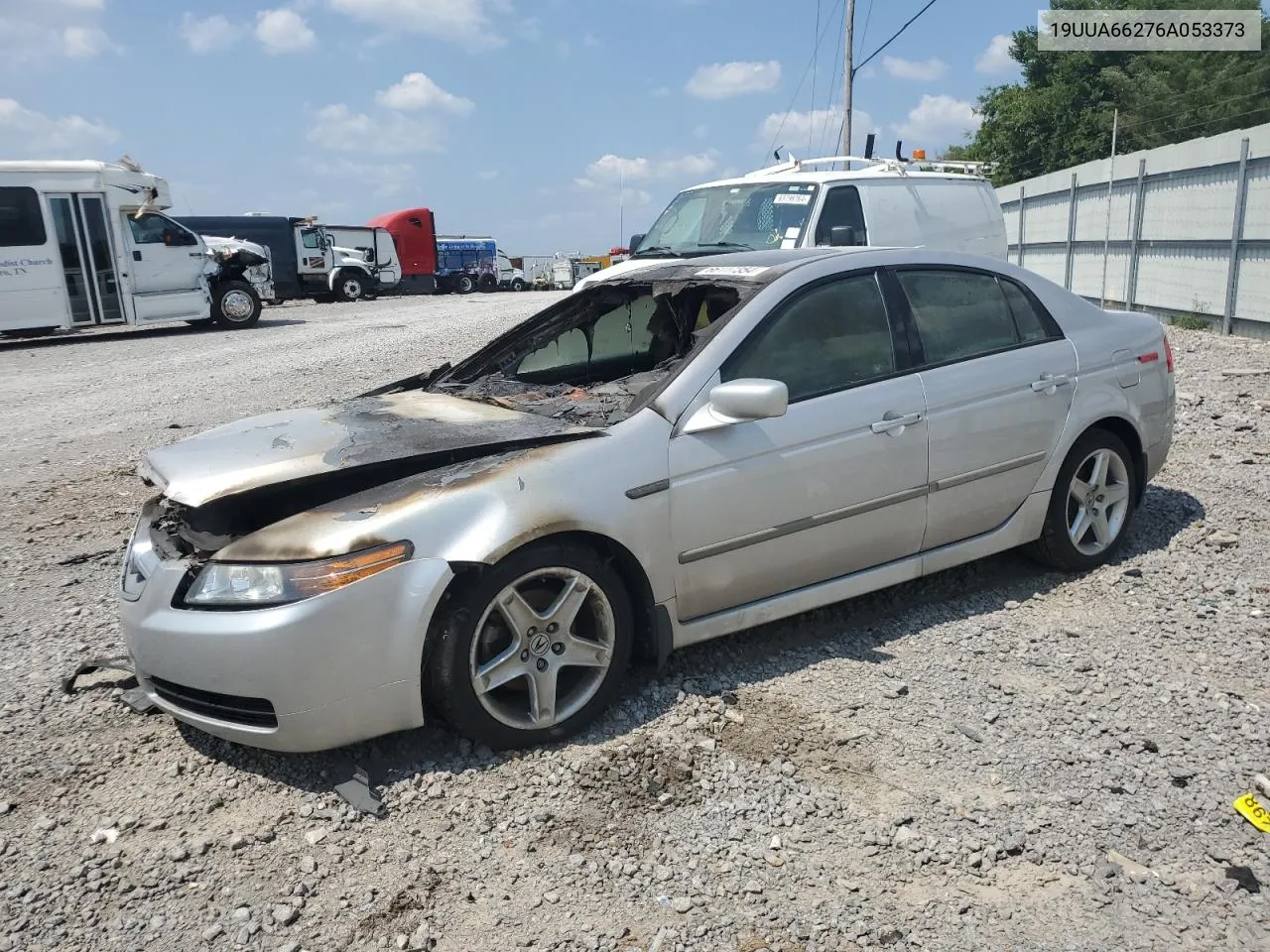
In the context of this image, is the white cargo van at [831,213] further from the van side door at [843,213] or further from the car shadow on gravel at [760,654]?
the car shadow on gravel at [760,654]

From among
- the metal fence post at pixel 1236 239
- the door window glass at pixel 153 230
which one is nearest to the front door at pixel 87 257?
the door window glass at pixel 153 230

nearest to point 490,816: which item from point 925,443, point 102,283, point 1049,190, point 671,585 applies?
point 671,585

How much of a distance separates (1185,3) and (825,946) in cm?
4558

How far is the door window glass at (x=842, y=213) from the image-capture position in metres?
8.63

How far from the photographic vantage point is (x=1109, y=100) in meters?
47.6

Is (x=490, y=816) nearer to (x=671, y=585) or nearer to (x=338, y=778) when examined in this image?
(x=338, y=778)

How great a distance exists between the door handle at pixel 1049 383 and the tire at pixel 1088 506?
0.31 metres

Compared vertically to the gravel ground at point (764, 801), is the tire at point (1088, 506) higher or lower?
higher

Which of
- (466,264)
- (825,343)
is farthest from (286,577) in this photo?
(466,264)

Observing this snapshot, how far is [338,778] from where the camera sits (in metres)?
3.11

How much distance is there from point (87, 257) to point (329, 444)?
16.7m

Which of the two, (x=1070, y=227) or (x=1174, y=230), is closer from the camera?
(x=1174, y=230)

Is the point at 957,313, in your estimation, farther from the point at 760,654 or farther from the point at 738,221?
the point at 738,221

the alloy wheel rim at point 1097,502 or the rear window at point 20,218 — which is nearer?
the alloy wheel rim at point 1097,502
